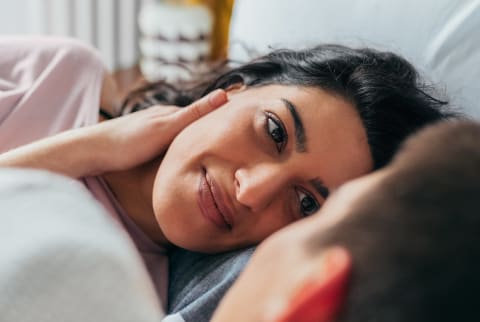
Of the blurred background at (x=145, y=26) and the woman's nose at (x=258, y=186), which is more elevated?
the woman's nose at (x=258, y=186)

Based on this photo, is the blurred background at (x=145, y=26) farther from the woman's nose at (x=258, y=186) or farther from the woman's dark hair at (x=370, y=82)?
the woman's nose at (x=258, y=186)

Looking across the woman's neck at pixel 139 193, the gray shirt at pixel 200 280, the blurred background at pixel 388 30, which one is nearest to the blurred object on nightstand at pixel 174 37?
the blurred background at pixel 388 30

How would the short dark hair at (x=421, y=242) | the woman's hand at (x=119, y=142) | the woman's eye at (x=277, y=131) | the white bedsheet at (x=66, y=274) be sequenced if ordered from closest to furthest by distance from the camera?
1. the short dark hair at (x=421, y=242)
2. the white bedsheet at (x=66, y=274)
3. the woman's eye at (x=277, y=131)
4. the woman's hand at (x=119, y=142)

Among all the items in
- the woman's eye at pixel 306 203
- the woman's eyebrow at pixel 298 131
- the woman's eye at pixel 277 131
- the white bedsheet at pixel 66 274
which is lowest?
the woman's eye at pixel 306 203

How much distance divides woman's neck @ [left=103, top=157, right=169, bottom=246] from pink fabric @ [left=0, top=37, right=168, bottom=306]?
0.02 meters

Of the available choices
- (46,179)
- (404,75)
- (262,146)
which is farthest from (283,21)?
(46,179)

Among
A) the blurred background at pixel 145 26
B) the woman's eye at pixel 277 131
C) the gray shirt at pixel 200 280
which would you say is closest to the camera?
the gray shirt at pixel 200 280

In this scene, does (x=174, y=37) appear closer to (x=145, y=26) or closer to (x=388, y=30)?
(x=145, y=26)

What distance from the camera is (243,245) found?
0.84m

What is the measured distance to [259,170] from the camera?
792 millimetres

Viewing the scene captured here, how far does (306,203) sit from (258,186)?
0.09 meters

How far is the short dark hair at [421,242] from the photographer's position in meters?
0.28

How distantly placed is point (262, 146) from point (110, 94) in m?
0.52

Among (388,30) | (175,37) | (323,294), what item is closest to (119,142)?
(388,30)
